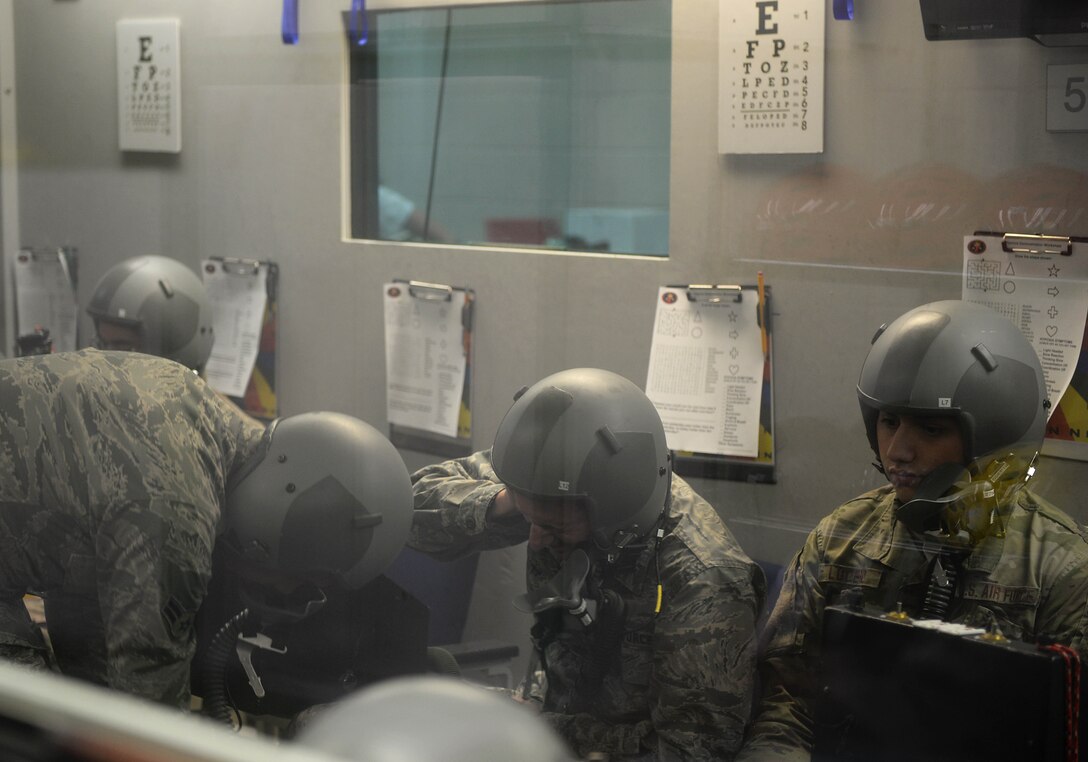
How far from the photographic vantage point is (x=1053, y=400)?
4.64 ft

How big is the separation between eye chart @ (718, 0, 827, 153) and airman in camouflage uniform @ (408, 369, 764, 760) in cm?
41

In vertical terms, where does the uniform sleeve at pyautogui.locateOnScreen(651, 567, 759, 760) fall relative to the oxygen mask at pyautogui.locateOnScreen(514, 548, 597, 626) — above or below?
below

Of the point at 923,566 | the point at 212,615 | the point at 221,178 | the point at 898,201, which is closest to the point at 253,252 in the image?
the point at 221,178

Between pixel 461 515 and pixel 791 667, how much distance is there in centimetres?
53

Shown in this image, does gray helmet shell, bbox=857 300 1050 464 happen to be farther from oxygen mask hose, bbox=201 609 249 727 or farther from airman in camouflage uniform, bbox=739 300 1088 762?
oxygen mask hose, bbox=201 609 249 727

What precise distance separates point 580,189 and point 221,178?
24.2 inches

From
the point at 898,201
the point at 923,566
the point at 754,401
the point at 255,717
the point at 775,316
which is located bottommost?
the point at 255,717

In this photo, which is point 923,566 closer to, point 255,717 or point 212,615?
point 255,717

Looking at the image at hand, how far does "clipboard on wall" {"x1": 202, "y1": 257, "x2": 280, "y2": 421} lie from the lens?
1.89 meters

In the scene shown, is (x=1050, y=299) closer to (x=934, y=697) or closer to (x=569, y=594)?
(x=934, y=697)

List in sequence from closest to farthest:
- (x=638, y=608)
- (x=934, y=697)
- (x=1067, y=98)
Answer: (x=934, y=697), (x=1067, y=98), (x=638, y=608)

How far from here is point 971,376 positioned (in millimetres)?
1432

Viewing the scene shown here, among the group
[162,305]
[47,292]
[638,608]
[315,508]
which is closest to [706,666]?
[638,608]

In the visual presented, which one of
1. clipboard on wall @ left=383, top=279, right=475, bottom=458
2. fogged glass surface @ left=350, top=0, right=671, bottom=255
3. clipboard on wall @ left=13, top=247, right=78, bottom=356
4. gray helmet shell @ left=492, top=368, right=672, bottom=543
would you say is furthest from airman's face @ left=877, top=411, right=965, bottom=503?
clipboard on wall @ left=13, top=247, right=78, bottom=356
